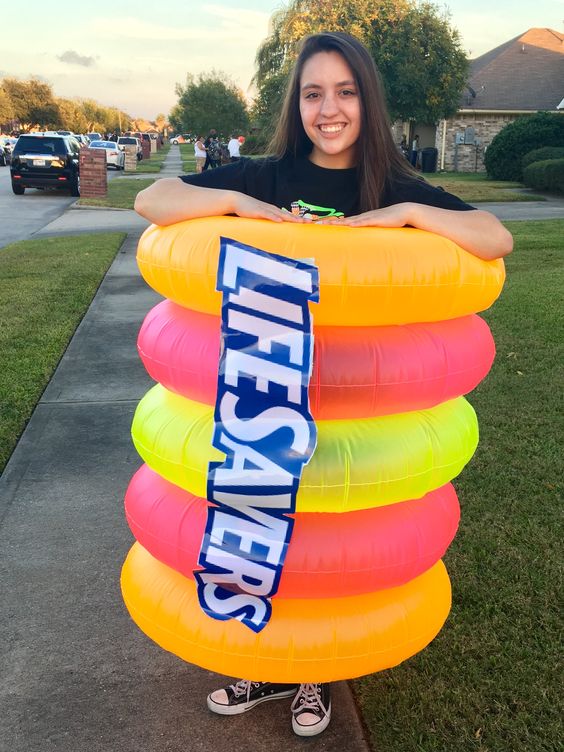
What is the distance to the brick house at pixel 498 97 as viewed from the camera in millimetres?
37031

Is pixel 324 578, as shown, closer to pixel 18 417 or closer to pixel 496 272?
pixel 496 272

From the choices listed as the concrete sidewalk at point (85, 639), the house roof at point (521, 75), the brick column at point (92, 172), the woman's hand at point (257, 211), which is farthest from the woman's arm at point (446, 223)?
the house roof at point (521, 75)

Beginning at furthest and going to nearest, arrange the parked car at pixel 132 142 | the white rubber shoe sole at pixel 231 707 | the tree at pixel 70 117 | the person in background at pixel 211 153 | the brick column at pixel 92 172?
the tree at pixel 70 117 < the parked car at pixel 132 142 < the person in background at pixel 211 153 < the brick column at pixel 92 172 < the white rubber shoe sole at pixel 231 707

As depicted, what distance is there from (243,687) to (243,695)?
26 mm

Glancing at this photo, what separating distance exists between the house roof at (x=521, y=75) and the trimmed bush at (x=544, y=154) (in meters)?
13.1

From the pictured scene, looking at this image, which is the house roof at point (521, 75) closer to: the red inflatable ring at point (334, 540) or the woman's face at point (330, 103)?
the woman's face at point (330, 103)

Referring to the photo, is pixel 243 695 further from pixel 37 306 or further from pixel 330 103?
pixel 37 306

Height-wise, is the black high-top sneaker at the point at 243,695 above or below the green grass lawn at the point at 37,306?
below

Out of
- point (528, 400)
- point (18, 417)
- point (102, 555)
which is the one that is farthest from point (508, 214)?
point (102, 555)

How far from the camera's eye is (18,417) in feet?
16.8

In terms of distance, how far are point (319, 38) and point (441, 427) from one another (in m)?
1.37

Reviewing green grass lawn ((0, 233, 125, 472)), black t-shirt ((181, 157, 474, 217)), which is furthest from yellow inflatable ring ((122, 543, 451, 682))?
green grass lawn ((0, 233, 125, 472))

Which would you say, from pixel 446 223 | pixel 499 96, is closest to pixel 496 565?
pixel 446 223

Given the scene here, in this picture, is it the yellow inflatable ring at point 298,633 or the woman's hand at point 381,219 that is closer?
the woman's hand at point 381,219
